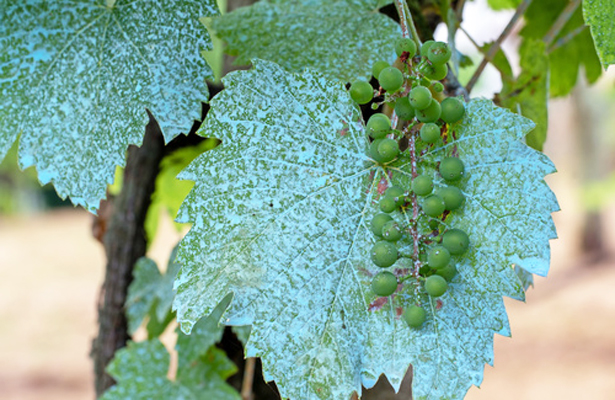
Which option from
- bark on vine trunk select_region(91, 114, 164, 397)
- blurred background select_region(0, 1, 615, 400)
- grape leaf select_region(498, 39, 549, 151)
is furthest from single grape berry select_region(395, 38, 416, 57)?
blurred background select_region(0, 1, 615, 400)

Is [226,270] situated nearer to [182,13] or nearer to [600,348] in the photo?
[182,13]

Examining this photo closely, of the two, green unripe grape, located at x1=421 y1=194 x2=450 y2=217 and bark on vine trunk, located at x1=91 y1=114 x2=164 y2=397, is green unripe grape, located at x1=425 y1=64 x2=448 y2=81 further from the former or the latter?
bark on vine trunk, located at x1=91 y1=114 x2=164 y2=397

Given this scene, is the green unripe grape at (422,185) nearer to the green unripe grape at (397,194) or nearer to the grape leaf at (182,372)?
the green unripe grape at (397,194)

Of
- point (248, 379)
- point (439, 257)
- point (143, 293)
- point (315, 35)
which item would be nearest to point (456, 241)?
point (439, 257)

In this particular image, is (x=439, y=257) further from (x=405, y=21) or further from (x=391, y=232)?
(x=405, y=21)

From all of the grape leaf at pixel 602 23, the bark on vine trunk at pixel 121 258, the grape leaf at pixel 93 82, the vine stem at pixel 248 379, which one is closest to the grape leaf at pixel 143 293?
the bark on vine trunk at pixel 121 258
